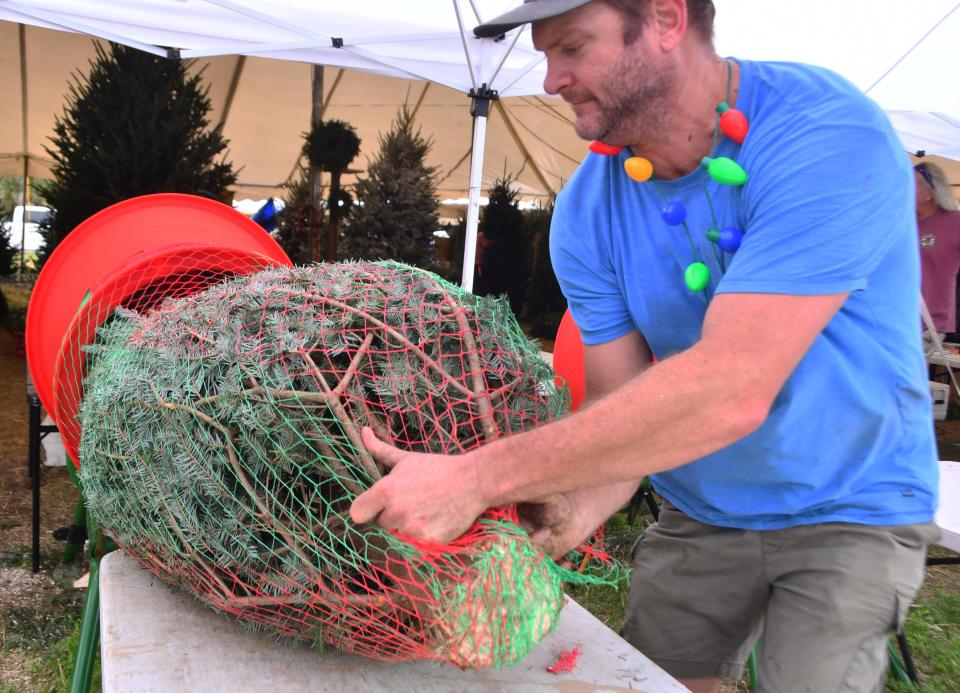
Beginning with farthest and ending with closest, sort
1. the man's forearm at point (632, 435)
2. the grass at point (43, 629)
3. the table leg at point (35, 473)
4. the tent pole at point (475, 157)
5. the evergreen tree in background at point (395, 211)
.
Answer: the evergreen tree in background at point (395, 211)
the tent pole at point (475, 157)
the table leg at point (35, 473)
the grass at point (43, 629)
the man's forearm at point (632, 435)

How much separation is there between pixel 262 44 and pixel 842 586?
4.34m

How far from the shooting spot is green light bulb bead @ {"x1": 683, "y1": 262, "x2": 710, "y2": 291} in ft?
4.20

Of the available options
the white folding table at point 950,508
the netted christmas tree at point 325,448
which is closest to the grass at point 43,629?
the netted christmas tree at point 325,448

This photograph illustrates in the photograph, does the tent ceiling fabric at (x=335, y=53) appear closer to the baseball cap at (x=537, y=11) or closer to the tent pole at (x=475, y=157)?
the tent pole at (x=475, y=157)

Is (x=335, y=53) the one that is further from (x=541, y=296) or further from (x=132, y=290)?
(x=541, y=296)

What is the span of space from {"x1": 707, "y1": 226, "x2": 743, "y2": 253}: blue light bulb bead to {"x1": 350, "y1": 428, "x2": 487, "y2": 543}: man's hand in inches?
22.1

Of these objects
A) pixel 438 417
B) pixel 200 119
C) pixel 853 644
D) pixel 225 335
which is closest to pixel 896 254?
pixel 853 644

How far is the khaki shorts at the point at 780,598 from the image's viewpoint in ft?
4.24

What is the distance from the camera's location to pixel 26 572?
3.10 m

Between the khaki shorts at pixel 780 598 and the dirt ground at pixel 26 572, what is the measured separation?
1303 millimetres

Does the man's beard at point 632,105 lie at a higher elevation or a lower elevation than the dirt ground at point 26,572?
higher

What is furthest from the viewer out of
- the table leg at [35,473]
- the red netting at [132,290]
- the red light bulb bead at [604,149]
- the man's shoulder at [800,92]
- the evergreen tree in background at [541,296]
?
the evergreen tree in background at [541,296]

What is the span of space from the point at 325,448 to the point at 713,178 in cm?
79

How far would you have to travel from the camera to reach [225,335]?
1.37 m
